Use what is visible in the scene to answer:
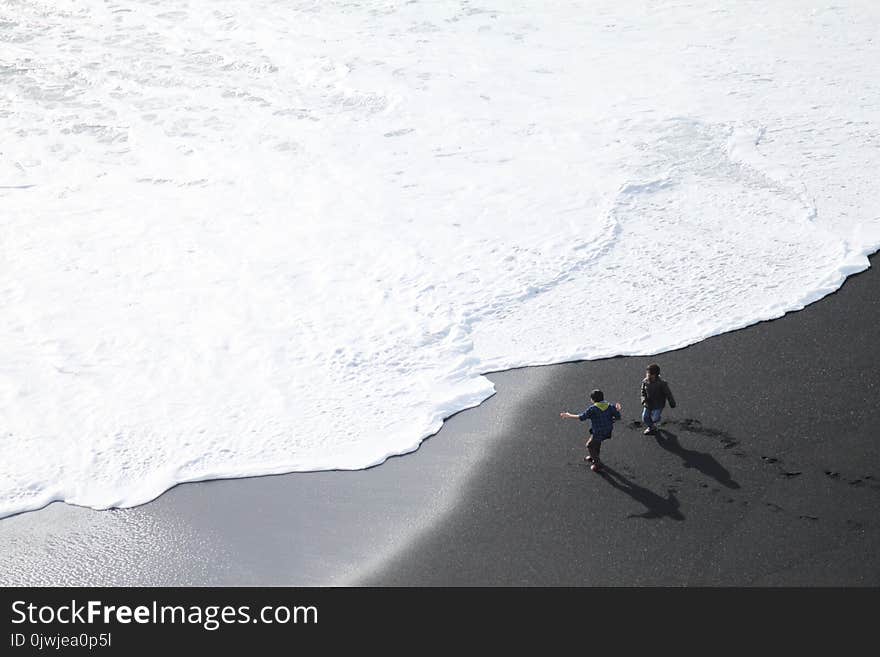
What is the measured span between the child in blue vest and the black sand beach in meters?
0.23

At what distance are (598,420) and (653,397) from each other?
0.76 metres

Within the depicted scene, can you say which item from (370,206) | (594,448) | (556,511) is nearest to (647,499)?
(594,448)

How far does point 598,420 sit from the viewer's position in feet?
31.4

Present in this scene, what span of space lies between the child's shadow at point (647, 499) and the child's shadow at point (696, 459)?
0.49m

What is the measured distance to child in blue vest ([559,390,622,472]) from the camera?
9.53m

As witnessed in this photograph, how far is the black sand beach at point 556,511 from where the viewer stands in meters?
8.55

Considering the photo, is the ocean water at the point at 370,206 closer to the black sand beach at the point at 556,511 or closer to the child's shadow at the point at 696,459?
the black sand beach at the point at 556,511

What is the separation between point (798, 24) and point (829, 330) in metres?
15.0

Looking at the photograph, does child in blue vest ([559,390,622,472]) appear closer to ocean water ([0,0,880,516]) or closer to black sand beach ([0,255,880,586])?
black sand beach ([0,255,880,586])

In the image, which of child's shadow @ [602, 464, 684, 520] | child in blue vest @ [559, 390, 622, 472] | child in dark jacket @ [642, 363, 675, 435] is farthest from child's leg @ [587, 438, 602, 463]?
child in dark jacket @ [642, 363, 675, 435]

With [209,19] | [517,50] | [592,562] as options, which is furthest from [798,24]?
[592,562]

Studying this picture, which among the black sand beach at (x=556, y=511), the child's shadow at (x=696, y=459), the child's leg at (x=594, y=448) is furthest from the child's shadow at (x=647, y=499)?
the child's shadow at (x=696, y=459)

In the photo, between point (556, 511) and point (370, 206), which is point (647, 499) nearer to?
point (556, 511)
